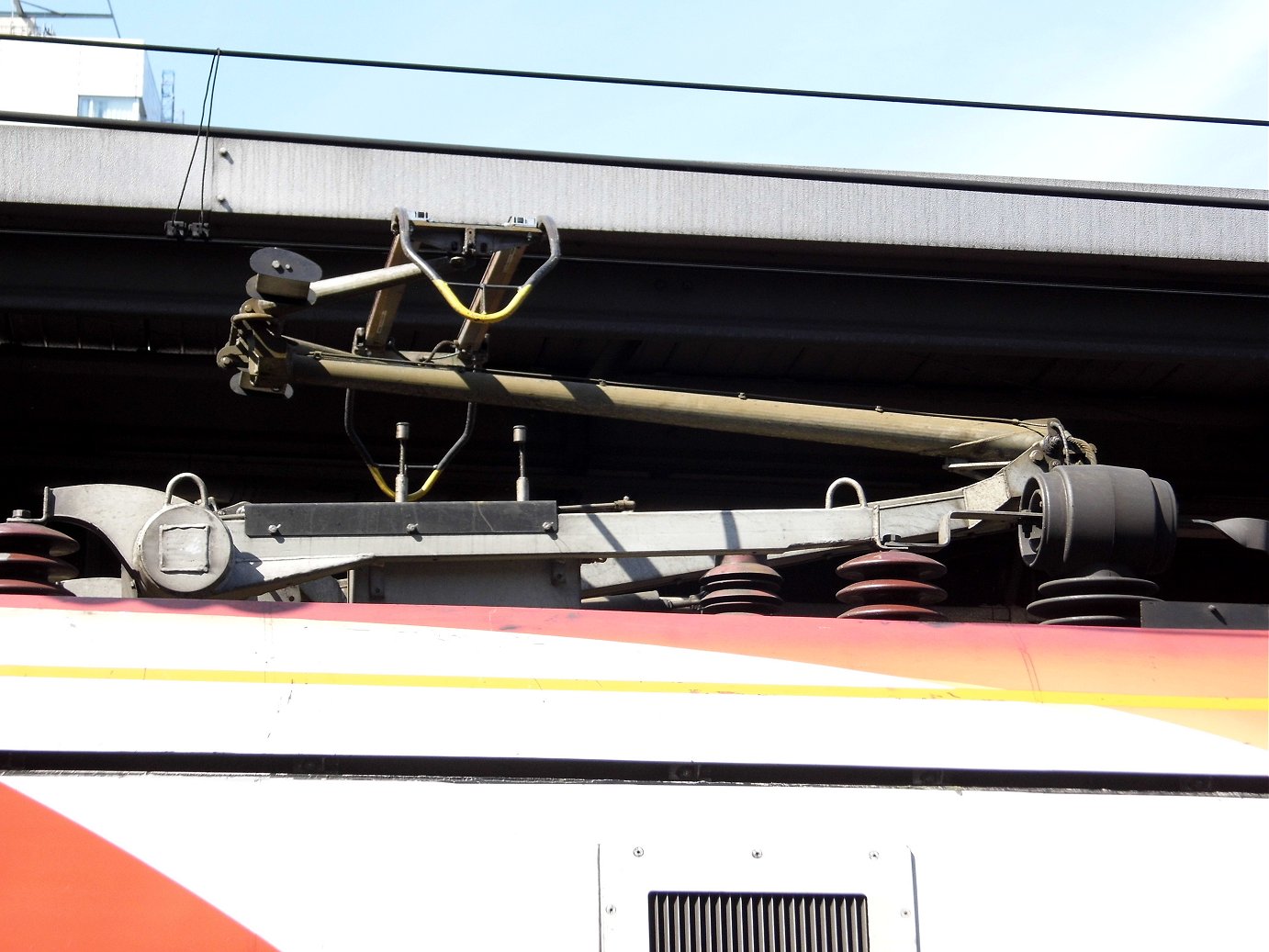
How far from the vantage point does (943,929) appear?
327cm

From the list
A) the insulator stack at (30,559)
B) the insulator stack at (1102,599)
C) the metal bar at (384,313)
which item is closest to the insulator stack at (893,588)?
the insulator stack at (1102,599)

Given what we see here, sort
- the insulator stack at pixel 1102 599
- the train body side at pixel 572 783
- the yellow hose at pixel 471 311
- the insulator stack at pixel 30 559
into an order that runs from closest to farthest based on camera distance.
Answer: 1. the train body side at pixel 572 783
2. the insulator stack at pixel 30 559
3. the yellow hose at pixel 471 311
4. the insulator stack at pixel 1102 599

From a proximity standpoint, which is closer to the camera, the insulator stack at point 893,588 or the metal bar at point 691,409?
the insulator stack at point 893,588

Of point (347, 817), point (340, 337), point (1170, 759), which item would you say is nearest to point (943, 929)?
point (1170, 759)

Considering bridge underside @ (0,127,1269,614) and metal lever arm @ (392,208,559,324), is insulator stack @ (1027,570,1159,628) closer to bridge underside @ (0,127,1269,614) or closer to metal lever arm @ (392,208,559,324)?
metal lever arm @ (392,208,559,324)

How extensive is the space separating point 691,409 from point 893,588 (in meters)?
1.15

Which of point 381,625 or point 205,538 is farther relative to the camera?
point 205,538

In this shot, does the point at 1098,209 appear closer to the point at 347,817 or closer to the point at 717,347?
the point at 717,347

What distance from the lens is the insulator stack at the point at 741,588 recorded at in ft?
14.8

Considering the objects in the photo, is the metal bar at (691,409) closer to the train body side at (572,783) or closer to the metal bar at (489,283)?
the metal bar at (489,283)

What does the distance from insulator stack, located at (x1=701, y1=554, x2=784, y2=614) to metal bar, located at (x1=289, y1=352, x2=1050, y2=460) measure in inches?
28.1

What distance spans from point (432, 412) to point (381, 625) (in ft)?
14.7

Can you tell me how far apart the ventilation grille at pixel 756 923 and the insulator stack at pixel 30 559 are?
2170 millimetres

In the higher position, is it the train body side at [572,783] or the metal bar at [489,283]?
the metal bar at [489,283]
